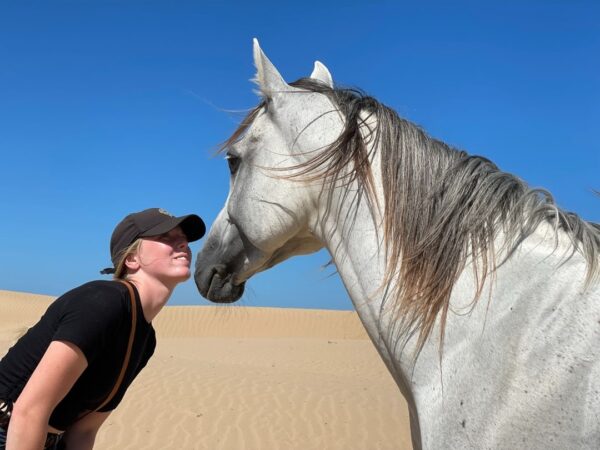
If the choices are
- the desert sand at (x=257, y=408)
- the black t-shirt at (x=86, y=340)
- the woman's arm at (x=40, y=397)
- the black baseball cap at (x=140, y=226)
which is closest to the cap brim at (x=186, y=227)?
the black baseball cap at (x=140, y=226)

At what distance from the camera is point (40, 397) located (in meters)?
1.63

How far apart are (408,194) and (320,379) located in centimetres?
1267

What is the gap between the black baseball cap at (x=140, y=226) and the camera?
209 centimetres

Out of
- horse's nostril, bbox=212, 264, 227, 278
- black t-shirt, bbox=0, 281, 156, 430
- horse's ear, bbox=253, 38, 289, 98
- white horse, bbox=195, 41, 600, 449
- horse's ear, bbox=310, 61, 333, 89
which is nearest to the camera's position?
white horse, bbox=195, 41, 600, 449

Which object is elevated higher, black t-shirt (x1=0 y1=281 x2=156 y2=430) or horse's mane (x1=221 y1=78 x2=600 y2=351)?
→ horse's mane (x1=221 y1=78 x2=600 y2=351)

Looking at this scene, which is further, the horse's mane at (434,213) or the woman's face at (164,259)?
the woman's face at (164,259)

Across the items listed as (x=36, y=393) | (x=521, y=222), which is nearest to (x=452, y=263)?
(x=521, y=222)

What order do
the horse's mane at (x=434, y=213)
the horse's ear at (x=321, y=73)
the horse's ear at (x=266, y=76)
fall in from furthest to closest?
the horse's ear at (x=321, y=73)
the horse's ear at (x=266, y=76)
the horse's mane at (x=434, y=213)

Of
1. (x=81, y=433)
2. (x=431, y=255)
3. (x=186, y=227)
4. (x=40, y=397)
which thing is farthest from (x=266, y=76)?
(x=81, y=433)

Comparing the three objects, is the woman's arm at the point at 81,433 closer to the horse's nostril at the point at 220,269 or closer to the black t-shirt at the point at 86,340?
the black t-shirt at the point at 86,340

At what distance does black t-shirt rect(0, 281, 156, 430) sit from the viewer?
5.71ft

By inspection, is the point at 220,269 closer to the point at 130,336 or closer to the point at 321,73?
the point at 130,336

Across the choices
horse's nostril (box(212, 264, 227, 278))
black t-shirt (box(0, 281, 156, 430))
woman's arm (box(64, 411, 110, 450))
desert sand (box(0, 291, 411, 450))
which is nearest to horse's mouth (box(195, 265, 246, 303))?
horse's nostril (box(212, 264, 227, 278))

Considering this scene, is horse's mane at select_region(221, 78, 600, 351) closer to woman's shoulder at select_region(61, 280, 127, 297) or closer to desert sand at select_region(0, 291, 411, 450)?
woman's shoulder at select_region(61, 280, 127, 297)
